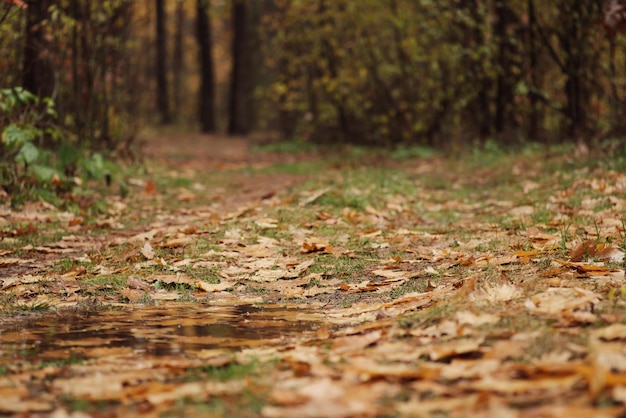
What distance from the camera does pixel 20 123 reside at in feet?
22.2

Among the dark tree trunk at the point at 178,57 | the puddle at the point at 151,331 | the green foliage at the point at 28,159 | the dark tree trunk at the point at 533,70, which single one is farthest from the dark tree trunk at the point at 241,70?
the puddle at the point at 151,331

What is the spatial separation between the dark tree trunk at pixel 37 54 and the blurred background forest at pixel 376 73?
2 centimetres

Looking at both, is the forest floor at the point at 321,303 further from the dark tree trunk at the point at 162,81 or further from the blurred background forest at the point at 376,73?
the dark tree trunk at the point at 162,81

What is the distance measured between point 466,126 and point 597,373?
38.9 ft

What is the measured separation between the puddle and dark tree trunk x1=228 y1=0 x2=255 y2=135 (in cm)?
1843

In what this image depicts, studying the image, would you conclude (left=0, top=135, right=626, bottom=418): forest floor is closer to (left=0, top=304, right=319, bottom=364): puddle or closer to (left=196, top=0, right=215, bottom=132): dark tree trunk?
(left=0, top=304, right=319, bottom=364): puddle

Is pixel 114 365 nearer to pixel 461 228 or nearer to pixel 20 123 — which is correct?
pixel 461 228

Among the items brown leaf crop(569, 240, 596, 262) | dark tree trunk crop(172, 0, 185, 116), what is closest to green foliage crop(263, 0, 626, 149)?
brown leaf crop(569, 240, 596, 262)

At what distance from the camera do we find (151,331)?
3217 millimetres

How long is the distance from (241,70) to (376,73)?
811 centimetres

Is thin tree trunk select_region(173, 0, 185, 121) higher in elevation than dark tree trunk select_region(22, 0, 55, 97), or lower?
higher

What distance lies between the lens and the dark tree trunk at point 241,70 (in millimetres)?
21597

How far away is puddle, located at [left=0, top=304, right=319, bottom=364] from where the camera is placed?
2922mm

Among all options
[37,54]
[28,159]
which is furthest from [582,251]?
[37,54]
